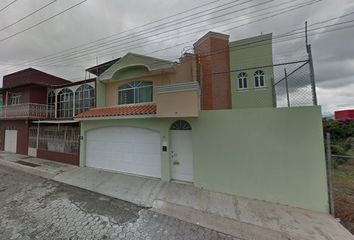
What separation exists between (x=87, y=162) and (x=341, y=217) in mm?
11615

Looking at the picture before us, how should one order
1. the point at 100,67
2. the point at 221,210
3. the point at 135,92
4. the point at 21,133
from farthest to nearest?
the point at 21,133 < the point at 100,67 < the point at 135,92 < the point at 221,210

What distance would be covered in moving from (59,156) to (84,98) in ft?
14.7

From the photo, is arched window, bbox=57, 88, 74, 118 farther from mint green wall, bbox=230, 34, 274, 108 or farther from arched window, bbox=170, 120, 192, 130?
mint green wall, bbox=230, 34, 274, 108

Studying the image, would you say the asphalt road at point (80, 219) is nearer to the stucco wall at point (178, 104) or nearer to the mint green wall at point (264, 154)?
the mint green wall at point (264, 154)

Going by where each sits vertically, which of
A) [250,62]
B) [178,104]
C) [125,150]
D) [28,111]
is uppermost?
[250,62]

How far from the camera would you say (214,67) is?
1291 cm

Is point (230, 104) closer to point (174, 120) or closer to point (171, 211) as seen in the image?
point (174, 120)

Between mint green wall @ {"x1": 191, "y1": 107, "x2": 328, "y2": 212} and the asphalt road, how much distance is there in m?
2.46

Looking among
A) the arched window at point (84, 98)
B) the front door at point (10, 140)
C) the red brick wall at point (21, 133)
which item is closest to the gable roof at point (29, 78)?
the red brick wall at point (21, 133)

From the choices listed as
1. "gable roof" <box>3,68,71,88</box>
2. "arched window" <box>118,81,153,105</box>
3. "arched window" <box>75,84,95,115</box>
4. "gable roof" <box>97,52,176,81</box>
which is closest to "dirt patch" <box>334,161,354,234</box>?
"gable roof" <box>97,52,176,81</box>

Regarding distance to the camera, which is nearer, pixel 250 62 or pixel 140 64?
pixel 140 64

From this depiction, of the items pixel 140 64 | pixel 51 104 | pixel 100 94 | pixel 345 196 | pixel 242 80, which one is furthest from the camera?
pixel 51 104

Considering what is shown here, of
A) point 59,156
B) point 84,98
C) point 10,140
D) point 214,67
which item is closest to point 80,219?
point 59,156

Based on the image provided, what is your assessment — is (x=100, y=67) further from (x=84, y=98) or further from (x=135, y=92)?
(x=135, y=92)
